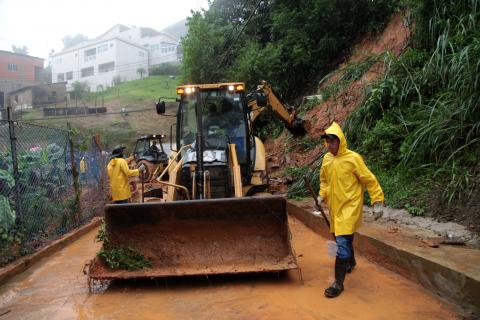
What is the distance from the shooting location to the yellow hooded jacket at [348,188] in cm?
453

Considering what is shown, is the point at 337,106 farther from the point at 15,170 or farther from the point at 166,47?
the point at 166,47

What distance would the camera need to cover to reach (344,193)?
15.0 ft

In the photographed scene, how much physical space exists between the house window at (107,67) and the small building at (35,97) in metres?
10.4

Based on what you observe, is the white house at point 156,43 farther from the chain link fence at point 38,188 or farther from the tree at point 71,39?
the chain link fence at point 38,188

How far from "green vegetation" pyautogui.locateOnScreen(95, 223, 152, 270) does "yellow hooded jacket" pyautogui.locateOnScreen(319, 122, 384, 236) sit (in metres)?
2.32

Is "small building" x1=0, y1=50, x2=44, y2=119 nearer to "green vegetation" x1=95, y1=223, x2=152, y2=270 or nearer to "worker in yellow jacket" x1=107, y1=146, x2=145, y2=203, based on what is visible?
"worker in yellow jacket" x1=107, y1=146, x2=145, y2=203

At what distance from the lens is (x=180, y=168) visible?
6.94 meters

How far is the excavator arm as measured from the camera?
28.0 ft

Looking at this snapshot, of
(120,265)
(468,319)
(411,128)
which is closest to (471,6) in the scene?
(411,128)

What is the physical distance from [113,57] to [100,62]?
2733mm

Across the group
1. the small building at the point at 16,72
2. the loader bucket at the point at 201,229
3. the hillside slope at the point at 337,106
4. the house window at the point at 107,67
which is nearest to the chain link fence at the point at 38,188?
the loader bucket at the point at 201,229

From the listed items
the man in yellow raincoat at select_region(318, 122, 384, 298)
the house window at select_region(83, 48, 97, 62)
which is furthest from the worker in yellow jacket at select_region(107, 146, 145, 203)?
the house window at select_region(83, 48, 97, 62)

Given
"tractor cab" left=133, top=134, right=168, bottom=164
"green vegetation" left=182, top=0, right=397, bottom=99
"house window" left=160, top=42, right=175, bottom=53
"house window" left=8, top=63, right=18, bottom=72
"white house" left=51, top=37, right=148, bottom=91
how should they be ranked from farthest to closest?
"house window" left=160, top=42, right=175, bottom=53, "white house" left=51, top=37, right=148, bottom=91, "house window" left=8, top=63, right=18, bottom=72, "tractor cab" left=133, top=134, right=168, bottom=164, "green vegetation" left=182, top=0, right=397, bottom=99

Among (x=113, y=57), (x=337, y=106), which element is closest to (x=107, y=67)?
(x=113, y=57)
